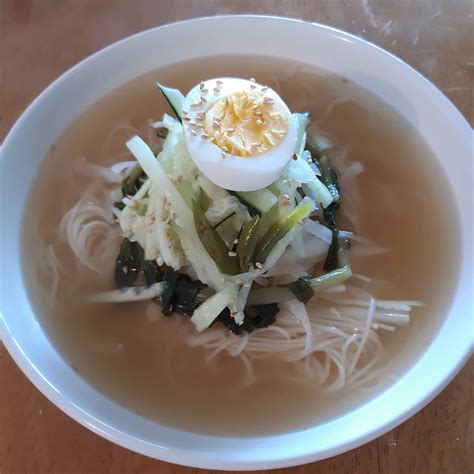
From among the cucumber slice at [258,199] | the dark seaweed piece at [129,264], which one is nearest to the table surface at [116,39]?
the dark seaweed piece at [129,264]

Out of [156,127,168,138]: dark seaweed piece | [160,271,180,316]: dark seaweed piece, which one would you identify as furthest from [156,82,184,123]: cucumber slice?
[160,271,180,316]: dark seaweed piece

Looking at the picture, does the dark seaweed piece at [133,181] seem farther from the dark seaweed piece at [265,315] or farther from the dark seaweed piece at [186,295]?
the dark seaweed piece at [265,315]

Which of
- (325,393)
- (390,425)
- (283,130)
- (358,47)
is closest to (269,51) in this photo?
(358,47)

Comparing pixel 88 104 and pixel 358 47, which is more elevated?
pixel 358 47

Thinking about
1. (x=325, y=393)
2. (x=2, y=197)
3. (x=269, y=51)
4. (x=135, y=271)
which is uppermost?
(x=269, y=51)

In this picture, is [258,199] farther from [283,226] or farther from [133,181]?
[133,181]

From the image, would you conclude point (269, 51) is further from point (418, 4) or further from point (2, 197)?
point (2, 197)

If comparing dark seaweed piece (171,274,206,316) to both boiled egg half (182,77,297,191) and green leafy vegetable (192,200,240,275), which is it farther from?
boiled egg half (182,77,297,191)
